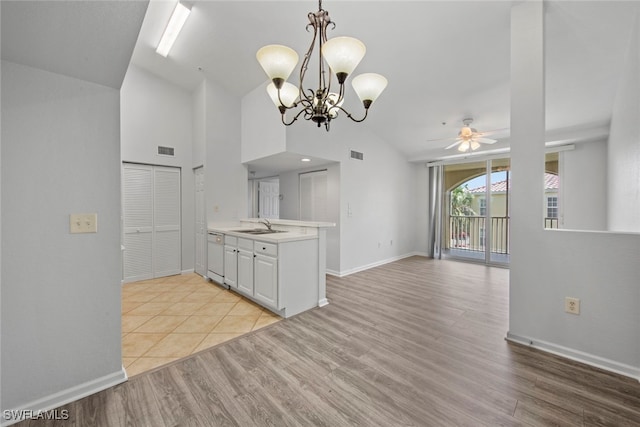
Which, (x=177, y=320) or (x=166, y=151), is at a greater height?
(x=166, y=151)

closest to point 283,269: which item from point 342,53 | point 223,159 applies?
point 342,53

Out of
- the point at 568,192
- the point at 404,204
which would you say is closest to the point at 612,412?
the point at 568,192

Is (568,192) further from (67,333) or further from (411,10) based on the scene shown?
Result: (67,333)

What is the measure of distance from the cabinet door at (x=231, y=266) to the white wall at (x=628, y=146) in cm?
423

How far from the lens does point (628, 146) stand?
2633mm

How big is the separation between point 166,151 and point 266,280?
3297 millimetres

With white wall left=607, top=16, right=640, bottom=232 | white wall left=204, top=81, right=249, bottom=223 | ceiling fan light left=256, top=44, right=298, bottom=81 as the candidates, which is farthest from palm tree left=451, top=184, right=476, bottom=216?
ceiling fan light left=256, top=44, right=298, bottom=81

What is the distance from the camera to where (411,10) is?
2.55 metres

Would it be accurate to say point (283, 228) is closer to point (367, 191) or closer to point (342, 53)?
point (367, 191)

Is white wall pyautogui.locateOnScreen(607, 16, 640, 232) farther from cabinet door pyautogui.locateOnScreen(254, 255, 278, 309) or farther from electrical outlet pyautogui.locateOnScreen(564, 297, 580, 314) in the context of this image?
cabinet door pyautogui.locateOnScreen(254, 255, 278, 309)

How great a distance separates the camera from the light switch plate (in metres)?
1.60

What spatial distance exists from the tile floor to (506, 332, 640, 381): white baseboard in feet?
7.69


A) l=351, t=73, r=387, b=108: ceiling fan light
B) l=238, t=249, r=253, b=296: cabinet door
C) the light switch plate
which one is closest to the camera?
the light switch plate

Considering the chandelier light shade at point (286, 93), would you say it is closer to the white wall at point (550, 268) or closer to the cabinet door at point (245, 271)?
the cabinet door at point (245, 271)
